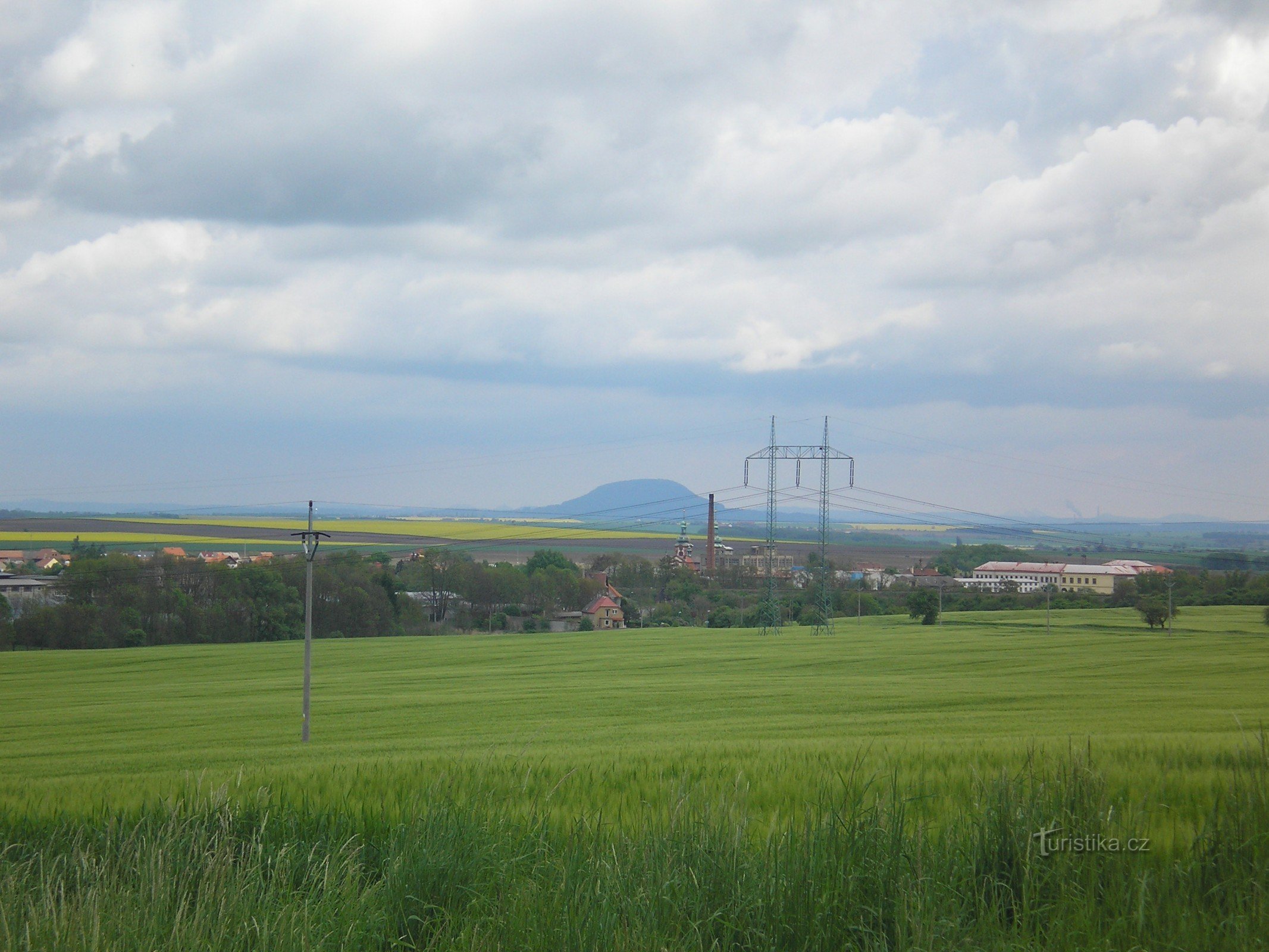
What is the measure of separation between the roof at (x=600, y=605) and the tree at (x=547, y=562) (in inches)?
216

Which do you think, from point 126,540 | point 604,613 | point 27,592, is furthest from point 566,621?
point 126,540

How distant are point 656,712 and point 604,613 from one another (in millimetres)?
65908

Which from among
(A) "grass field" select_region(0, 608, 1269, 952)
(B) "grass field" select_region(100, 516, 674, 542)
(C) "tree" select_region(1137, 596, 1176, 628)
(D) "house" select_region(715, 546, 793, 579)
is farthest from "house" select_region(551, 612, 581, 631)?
(A) "grass field" select_region(0, 608, 1269, 952)

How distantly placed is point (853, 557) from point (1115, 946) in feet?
385

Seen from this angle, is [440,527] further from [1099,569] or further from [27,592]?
[1099,569]

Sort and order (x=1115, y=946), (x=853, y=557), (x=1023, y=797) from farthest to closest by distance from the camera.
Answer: (x=853, y=557) < (x=1023, y=797) < (x=1115, y=946)

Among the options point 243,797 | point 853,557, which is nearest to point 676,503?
point 853,557

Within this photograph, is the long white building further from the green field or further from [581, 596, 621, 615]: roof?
[581, 596, 621, 615]: roof

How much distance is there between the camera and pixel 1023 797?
18.6ft

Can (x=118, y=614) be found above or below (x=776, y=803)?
below

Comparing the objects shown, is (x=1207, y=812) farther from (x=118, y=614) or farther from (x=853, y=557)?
(x=853, y=557)

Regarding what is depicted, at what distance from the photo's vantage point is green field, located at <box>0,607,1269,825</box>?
30.2 feet

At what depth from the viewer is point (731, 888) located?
5.23 meters

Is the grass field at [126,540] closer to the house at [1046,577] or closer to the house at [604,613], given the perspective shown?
the house at [604,613]
